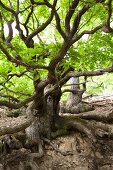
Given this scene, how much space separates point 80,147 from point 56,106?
1.66 metres

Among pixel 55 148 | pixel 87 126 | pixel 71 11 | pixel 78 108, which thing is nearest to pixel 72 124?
pixel 87 126

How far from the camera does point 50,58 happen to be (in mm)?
7184

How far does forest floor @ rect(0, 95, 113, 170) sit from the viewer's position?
905cm

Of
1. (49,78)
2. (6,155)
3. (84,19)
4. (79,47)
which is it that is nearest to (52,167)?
(6,155)

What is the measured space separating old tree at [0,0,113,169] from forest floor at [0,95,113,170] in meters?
0.31

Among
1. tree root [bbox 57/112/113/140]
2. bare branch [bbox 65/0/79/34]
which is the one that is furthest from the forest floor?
bare branch [bbox 65/0/79/34]

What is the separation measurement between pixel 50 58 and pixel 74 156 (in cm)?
382

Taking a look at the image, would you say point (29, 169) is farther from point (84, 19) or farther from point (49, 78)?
point (84, 19)

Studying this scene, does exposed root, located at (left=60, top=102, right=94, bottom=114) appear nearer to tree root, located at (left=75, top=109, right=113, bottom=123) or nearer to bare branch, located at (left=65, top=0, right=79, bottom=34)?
tree root, located at (left=75, top=109, right=113, bottom=123)

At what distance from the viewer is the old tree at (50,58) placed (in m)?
6.10

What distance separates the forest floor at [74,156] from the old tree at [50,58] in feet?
1.03

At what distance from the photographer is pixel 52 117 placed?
10281 millimetres

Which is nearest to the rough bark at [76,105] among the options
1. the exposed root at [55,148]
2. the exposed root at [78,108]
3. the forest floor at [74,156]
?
the exposed root at [78,108]

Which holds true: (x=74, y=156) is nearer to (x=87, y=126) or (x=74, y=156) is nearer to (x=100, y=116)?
(x=87, y=126)
